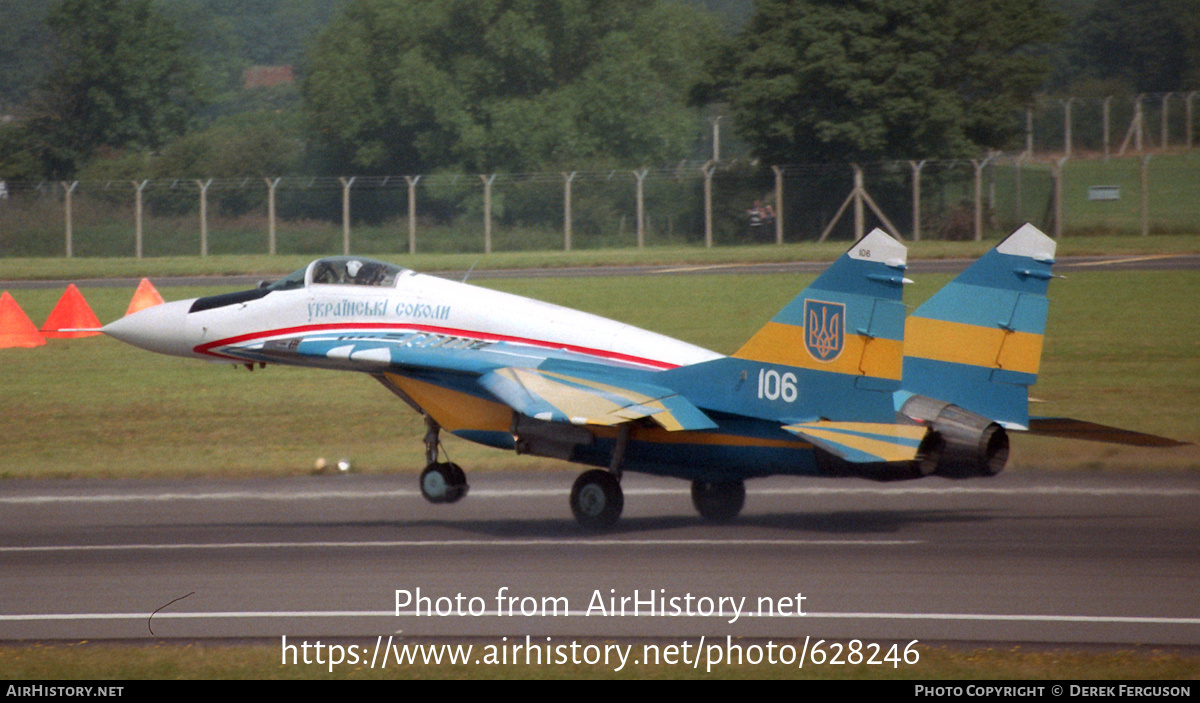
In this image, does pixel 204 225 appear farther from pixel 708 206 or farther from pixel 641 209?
pixel 708 206

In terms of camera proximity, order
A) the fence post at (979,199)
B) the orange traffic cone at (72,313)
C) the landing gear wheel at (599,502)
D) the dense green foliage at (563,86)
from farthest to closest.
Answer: the dense green foliage at (563,86) → the fence post at (979,199) → the orange traffic cone at (72,313) → the landing gear wheel at (599,502)

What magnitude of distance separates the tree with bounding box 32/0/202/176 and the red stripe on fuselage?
58.1 m

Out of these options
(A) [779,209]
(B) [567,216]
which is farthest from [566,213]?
(A) [779,209]

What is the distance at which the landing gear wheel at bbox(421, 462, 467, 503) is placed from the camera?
49.1 ft

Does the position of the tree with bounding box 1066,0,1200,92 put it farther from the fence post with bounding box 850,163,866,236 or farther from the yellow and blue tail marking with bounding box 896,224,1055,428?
the yellow and blue tail marking with bounding box 896,224,1055,428

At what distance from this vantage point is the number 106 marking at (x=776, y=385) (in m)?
13.3

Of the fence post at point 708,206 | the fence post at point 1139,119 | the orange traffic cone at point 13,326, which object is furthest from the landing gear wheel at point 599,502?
the fence post at point 1139,119

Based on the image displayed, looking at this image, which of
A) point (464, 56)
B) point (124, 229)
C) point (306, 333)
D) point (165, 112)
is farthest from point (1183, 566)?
point (165, 112)

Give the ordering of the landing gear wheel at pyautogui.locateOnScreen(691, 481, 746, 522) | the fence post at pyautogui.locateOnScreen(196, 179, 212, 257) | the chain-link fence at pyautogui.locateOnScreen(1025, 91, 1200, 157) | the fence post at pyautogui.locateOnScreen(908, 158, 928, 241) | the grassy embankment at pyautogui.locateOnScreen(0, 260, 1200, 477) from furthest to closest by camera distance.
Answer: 1. the chain-link fence at pyautogui.locateOnScreen(1025, 91, 1200, 157)
2. the fence post at pyautogui.locateOnScreen(196, 179, 212, 257)
3. the fence post at pyautogui.locateOnScreen(908, 158, 928, 241)
4. the grassy embankment at pyautogui.locateOnScreen(0, 260, 1200, 477)
5. the landing gear wheel at pyautogui.locateOnScreen(691, 481, 746, 522)

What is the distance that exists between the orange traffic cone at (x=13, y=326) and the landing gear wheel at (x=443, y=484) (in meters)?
16.2

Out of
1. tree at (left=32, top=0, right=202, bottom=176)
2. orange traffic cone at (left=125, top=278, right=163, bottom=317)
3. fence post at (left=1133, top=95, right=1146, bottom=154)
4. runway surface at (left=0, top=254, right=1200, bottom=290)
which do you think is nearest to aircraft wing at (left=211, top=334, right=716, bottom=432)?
orange traffic cone at (left=125, top=278, right=163, bottom=317)

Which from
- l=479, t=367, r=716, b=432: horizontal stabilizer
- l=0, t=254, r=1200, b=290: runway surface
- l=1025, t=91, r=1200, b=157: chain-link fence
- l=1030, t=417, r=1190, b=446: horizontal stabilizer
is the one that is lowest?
l=1030, t=417, r=1190, b=446: horizontal stabilizer

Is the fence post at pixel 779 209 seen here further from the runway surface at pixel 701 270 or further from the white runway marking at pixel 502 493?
the white runway marking at pixel 502 493

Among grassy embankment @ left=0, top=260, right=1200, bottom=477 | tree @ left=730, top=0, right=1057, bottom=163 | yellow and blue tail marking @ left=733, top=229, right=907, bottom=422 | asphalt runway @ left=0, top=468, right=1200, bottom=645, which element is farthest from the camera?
tree @ left=730, top=0, right=1057, bottom=163
